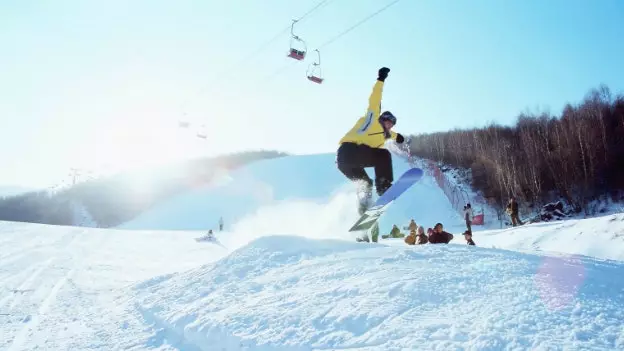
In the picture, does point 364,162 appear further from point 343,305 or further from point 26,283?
point 26,283

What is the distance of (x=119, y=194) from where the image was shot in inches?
2452

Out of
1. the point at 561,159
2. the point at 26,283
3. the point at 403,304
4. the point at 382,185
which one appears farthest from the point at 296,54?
the point at 561,159

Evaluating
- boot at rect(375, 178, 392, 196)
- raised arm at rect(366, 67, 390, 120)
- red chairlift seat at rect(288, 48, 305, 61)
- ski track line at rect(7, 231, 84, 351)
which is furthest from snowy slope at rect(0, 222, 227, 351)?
red chairlift seat at rect(288, 48, 305, 61)

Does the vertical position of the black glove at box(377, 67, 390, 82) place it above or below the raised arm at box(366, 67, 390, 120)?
above

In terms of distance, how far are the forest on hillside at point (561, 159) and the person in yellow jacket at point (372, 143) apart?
26086 millimetres

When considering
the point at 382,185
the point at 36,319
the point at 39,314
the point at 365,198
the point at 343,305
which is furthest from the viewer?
the point at 365,198

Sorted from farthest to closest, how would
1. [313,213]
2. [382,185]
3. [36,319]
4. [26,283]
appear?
[313,213]
[26,283]
[382,185]
[36,319]

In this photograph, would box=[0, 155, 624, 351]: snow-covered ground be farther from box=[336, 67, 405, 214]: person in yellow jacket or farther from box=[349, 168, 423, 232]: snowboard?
box=[336, 67, 405, 214]: person in yellow jacket

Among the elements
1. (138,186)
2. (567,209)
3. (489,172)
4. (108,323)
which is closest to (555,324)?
(108,323)

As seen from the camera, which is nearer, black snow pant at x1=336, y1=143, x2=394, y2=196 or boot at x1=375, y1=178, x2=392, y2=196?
black snow pant at x1=336, y1=143, x2=394, y2=196

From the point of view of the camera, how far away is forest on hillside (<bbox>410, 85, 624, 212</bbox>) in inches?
1145

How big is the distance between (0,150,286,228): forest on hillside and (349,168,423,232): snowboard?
5069cm

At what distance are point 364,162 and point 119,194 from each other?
6326 centimetres

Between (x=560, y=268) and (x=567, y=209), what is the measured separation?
27.9 m
